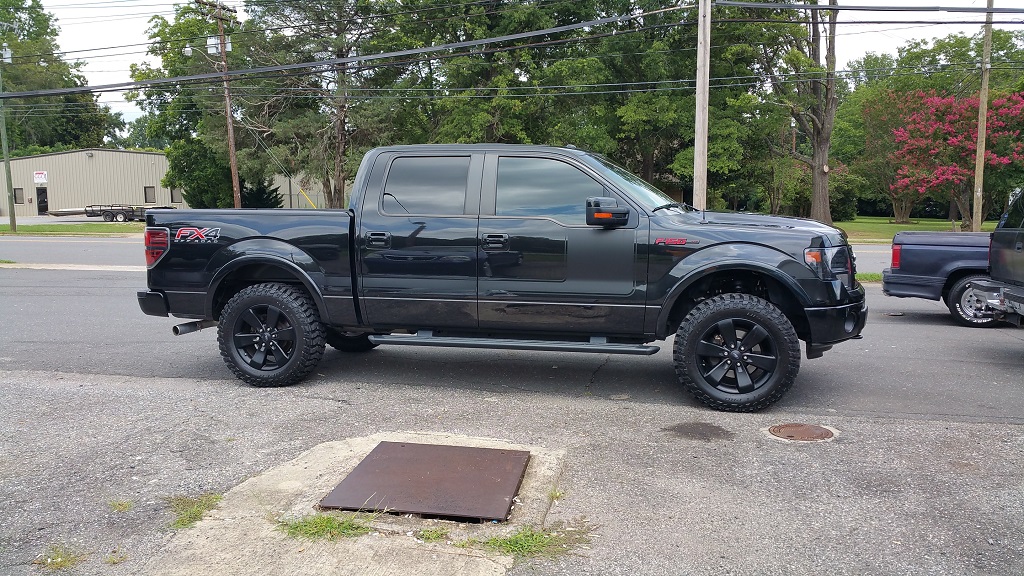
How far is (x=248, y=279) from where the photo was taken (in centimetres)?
650

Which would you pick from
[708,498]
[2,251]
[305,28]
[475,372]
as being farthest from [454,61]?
[708,498]

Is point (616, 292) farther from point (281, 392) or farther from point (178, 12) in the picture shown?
point (178, 12)

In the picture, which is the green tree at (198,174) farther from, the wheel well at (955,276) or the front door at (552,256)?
the front door at (552,256)

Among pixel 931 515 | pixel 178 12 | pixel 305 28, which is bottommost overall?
pixel 931 515

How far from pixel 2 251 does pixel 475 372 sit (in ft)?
69.3

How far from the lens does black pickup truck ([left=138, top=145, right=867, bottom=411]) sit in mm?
5465

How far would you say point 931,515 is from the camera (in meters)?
3.74

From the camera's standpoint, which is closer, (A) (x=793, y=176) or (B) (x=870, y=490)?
(B) (x=870, y=490)

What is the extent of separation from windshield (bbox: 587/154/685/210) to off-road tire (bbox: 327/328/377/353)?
9.89 ft

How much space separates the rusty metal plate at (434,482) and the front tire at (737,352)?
172cm

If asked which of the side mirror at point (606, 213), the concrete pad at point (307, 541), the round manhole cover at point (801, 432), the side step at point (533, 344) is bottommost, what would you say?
the round manhole cover at point (801, 432)

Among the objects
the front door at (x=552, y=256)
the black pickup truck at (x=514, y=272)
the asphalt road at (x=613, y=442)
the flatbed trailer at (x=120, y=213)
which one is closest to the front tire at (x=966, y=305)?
the asphalt road at (x=613, y=442)

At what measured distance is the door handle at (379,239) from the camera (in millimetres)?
5970

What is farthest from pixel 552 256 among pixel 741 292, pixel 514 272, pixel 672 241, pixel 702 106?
pixel 702 106
